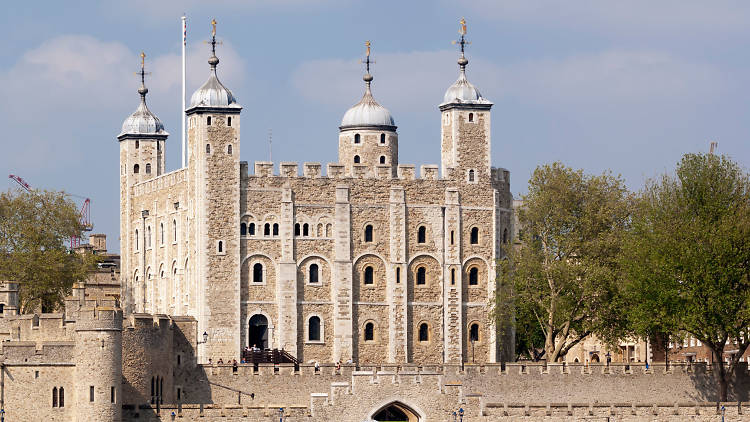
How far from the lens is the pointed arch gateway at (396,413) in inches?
3492

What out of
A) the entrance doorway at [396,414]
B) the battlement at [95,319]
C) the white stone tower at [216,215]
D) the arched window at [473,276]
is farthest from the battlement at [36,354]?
the arched window at [473,276]

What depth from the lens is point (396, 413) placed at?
9012cm

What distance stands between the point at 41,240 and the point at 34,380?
A: 32.5 metres

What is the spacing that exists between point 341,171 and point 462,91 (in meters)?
8.83

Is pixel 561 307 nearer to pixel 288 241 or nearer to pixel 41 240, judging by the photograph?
pixel 288 241

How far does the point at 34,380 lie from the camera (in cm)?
8312

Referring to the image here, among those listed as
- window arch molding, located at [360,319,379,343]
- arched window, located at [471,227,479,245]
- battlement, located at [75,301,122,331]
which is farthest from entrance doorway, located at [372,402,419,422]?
arched window, located at [471,227,479,245]

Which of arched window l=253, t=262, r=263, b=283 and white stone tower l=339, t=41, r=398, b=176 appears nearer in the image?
arched window l=253, t=262, r=263, b=283

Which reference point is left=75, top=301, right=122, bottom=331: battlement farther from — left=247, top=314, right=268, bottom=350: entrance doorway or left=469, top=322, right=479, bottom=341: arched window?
left=469, top=322, right=479, bottom=341: arched window

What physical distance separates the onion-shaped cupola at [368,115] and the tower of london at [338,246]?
96.3 inches

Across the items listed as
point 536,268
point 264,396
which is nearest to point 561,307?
point 536,268

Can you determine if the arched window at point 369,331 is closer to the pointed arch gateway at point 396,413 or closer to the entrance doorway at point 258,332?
the entrance doorway at point 258,332

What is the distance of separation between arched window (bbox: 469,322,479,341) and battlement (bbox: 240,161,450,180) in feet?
27.7

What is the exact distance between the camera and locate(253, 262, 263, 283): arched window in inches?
4102
